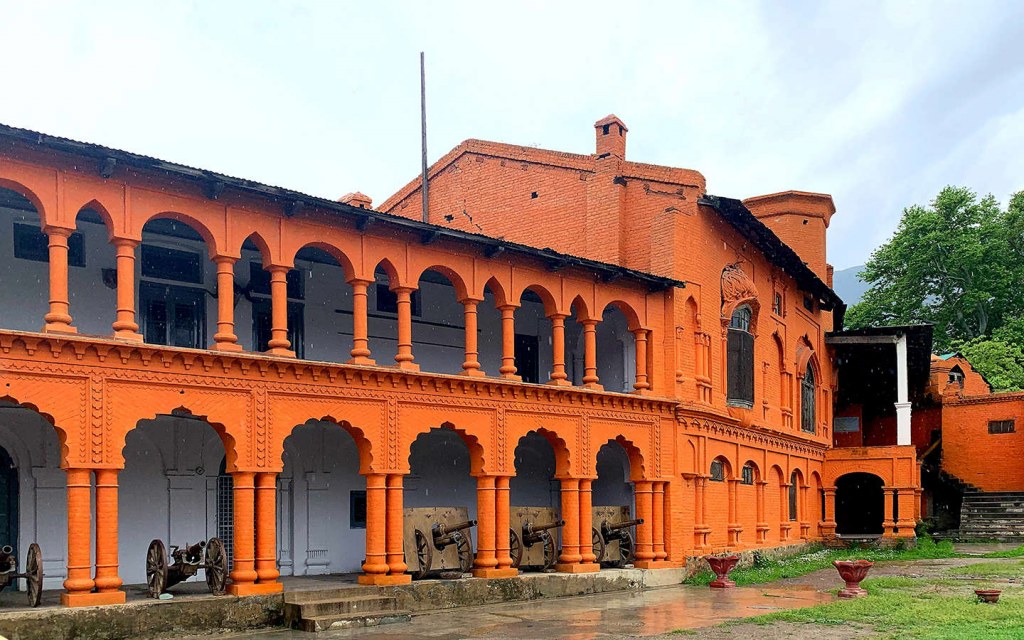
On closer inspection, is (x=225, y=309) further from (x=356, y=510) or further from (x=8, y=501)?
(x=356, y=510)

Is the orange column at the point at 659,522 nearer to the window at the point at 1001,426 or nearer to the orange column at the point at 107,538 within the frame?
the orange column at the point at 107,538

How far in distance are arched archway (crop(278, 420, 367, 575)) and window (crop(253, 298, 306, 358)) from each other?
155 cm

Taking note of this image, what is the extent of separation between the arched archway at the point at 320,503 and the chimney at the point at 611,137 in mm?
9204

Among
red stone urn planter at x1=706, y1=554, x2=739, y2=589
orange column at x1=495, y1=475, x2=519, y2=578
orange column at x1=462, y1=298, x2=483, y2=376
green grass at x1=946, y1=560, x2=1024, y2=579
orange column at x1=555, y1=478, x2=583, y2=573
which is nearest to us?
orange column at x1=462, y1=298, x2=483, y2=376

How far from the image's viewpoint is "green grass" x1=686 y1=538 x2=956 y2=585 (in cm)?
2344

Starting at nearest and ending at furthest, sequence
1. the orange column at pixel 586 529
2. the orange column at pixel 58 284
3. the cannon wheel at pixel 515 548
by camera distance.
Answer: the orange column at pixel 58 284 < the cannon wheel at pixel 515 548 < the orange column at pixel 586 529

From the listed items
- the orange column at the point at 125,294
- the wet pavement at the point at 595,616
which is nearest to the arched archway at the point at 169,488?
the orange column at the point at 125,294

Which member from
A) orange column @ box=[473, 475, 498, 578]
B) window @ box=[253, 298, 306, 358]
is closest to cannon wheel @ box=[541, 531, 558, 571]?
orange column @ box=[473, 475, 498, 578]

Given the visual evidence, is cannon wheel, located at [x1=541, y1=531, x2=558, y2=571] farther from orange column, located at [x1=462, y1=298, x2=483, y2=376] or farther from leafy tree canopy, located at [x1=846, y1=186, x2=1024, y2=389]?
leafy tree canopy, located at [x1=846, y1=186, x2=1024, y2=389]

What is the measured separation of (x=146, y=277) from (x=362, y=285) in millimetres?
3732

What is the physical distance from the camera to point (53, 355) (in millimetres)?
14555

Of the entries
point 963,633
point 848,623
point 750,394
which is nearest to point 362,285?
point 848,623

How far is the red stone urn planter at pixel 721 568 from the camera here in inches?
863

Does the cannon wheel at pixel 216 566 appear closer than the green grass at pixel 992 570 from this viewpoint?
Yes
